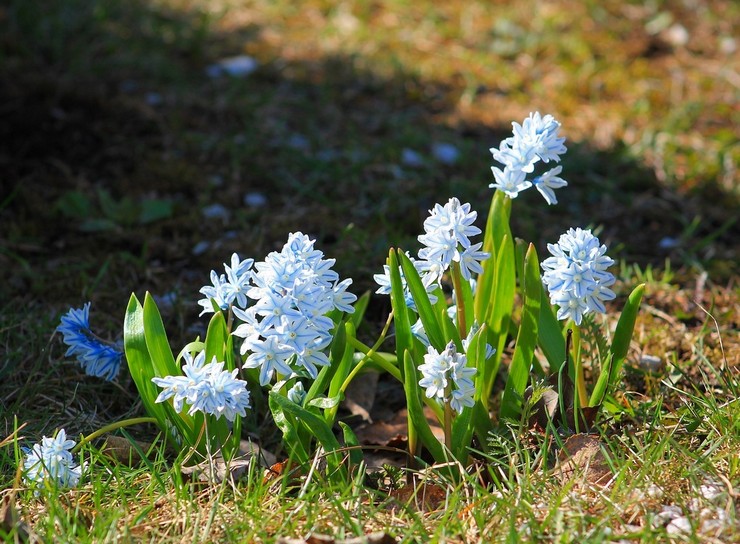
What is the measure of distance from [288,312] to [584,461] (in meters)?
0.76

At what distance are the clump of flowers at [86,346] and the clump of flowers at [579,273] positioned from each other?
42.4 inches

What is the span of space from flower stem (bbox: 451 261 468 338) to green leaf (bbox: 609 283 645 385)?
1.16ft

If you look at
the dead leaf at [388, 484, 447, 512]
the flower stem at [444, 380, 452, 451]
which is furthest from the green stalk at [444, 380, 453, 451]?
the dead leaf at [388, 484, 447, 512]

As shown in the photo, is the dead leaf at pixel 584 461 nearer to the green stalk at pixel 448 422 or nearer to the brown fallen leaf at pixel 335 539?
the green stalk at pixel 448 422

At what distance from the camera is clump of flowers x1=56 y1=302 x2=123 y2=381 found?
6.77 feet

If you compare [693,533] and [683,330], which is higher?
[693,533]

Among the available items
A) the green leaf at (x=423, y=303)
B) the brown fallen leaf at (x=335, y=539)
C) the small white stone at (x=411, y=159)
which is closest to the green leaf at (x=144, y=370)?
the brown fallen leaf at (x=335, y=539)

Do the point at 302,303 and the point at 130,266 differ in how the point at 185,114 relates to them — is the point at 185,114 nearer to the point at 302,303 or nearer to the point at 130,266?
the point at 130,266

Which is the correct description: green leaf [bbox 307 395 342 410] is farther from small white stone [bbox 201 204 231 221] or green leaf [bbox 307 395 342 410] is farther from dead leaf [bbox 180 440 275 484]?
small white stone [bbox 201 204 231 221]

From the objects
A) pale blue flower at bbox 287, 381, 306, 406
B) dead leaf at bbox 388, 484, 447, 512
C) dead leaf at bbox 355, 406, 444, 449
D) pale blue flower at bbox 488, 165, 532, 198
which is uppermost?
pale blue flower at bbox 488, 165, 532, 198

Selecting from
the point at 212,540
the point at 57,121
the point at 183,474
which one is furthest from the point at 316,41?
the point at 212,540

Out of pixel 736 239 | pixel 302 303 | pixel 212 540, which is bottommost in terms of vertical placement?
pixel 736 239

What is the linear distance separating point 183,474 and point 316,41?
10.6ft

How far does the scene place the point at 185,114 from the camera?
399 centimetres
